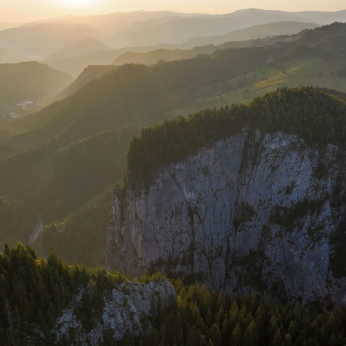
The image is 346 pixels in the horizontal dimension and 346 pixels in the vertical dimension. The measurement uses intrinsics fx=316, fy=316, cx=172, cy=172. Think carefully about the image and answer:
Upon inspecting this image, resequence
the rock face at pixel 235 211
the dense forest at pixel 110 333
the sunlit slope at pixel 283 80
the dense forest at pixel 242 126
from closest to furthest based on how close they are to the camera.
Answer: the dense forest at pixel 110 333
the rock face at pixel 235 211
the dense forest at pixel 242 126
the sunlit slope at pixel 283 80

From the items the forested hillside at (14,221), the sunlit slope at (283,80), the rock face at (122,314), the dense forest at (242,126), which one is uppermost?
the sunlit slope at (283,80)

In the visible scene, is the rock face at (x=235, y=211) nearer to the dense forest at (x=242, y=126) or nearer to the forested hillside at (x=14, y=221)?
the dense forest at (x=242, y=126)

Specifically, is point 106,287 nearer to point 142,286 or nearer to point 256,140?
point 142,286

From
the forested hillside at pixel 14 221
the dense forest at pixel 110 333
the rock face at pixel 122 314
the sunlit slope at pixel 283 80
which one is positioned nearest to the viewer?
the dense forest at pixel 110 333

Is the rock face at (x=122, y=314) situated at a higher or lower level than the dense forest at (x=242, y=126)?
lower

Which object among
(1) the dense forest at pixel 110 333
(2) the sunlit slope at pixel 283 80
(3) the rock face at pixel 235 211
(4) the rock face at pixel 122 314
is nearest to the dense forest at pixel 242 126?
(3) the rock face at pixel 235 211

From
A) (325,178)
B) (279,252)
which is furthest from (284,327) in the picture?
(325,178)

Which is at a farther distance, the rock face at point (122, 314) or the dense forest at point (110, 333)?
the rock face at point (122, 314)
